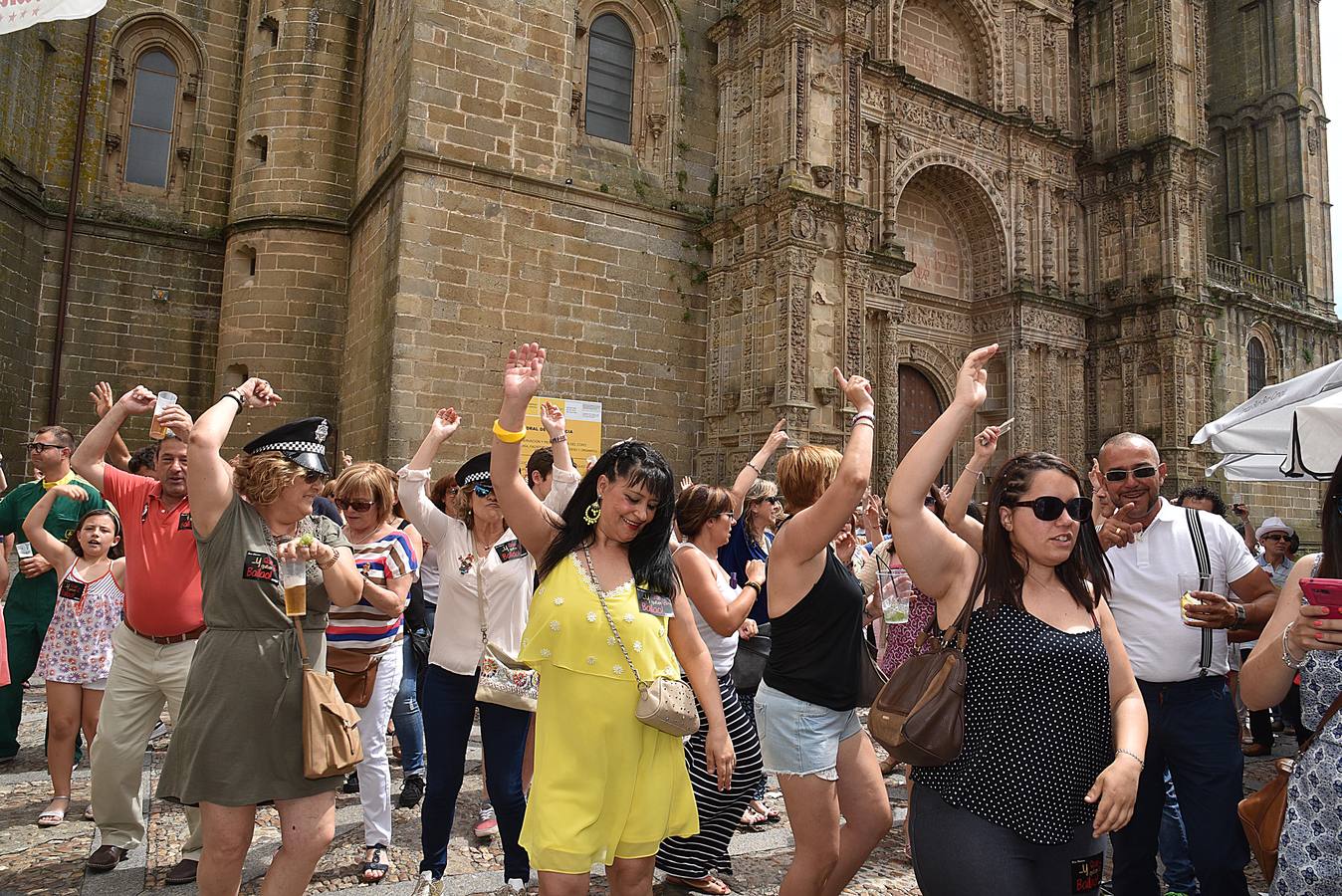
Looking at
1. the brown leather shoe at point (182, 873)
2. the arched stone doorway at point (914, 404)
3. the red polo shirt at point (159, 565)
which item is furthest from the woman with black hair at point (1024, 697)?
the arched stone doorway at point (914, 404)

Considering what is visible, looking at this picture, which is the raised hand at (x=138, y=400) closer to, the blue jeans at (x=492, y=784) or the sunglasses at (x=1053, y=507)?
the blue jeans at (x=492, y=784)

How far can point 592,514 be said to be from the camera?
3.20 meters

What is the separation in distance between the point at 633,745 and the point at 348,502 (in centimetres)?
246

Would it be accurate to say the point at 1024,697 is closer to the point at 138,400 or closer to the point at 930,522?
the point at 930,522

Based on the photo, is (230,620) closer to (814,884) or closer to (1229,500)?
(814,884)

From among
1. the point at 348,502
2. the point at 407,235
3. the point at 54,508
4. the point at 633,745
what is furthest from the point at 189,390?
the point at 633,745

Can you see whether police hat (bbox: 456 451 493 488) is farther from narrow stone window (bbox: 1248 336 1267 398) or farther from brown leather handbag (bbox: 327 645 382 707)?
narrow stone window (bbox: 1248 336 1267 398)

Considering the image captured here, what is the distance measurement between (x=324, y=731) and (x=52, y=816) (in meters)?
3.30

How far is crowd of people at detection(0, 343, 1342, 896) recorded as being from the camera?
248cm

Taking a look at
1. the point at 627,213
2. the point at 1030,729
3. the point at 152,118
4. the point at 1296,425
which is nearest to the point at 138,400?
the point at 1030,729

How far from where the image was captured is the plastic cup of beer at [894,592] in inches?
210

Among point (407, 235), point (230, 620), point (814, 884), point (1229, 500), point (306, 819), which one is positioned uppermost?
point (407, 235)

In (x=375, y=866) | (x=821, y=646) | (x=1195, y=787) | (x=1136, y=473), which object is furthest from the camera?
(x=375, y=866)

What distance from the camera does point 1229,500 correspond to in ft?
66.8
